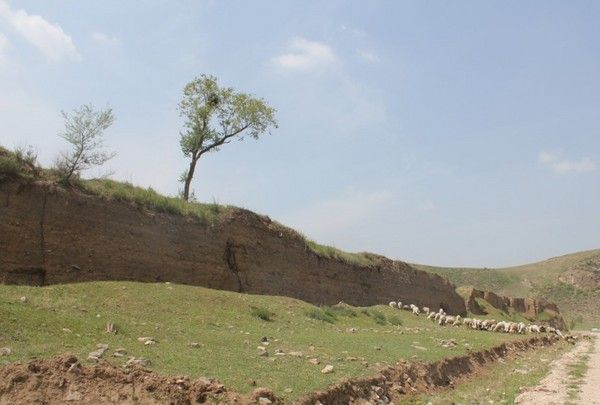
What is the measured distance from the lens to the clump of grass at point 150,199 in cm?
2208

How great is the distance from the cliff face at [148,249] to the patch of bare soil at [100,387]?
11.3 meters

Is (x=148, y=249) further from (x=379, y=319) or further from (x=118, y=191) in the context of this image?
(x=379, y=319)

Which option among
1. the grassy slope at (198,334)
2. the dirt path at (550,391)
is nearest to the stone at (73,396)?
the grassy slope at (198,334)

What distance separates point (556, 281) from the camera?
97562 mm

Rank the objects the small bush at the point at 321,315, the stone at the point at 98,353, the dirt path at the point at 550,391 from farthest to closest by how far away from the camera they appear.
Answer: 1. the small bush at the point at 321,315
2. the dirt path at the point at 550,391
3. the stone at the point at 98,353

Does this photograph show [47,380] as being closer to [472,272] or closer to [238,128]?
[238,128]

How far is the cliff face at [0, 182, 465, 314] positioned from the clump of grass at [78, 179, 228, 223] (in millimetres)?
371

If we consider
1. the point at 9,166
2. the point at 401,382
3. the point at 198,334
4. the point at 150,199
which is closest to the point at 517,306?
the point at 150,199

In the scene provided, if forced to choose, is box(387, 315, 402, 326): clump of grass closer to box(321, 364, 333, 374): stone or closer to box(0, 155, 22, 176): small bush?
box(321, 364, 333, 374): stone

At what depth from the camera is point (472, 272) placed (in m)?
104

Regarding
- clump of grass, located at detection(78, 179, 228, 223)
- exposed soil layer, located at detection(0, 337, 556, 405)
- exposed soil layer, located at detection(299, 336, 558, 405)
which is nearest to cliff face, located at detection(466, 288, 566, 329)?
clump of grass, located at detection(78, 179, 228, 223)

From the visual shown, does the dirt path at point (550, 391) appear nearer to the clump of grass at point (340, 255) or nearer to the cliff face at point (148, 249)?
the cliff face at point (148, 249)

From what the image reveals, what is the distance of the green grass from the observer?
1170 centimetres

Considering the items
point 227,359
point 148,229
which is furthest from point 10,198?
point 227,359
